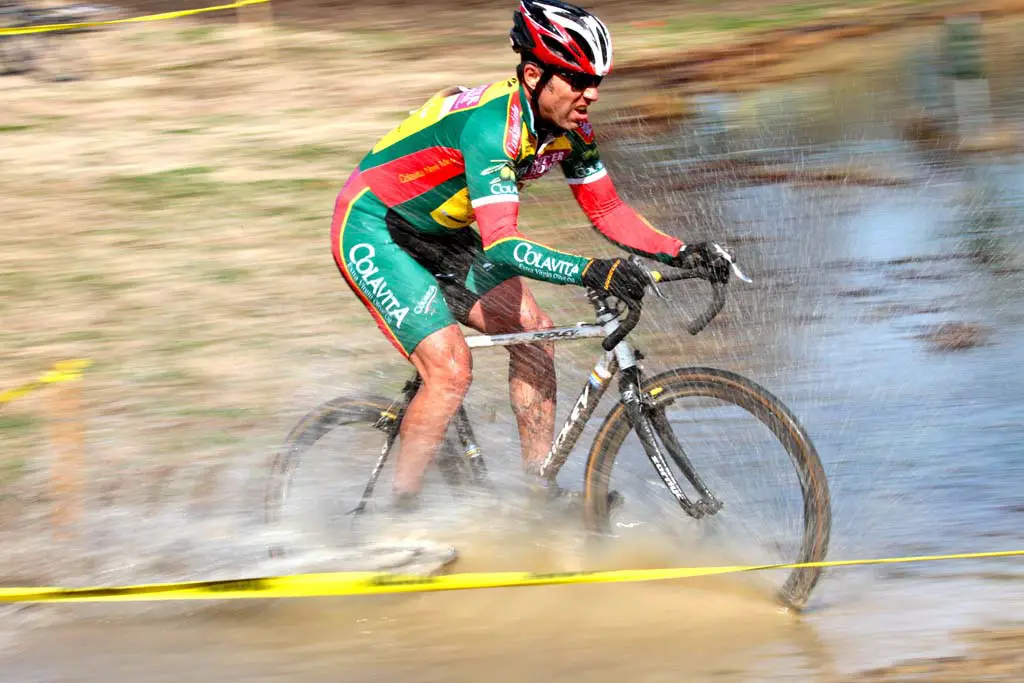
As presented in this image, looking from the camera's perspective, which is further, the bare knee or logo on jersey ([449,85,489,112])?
the bare knee

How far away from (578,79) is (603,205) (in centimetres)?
64

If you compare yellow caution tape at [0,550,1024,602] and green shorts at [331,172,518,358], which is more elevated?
green shorts at [331,172,518,358]

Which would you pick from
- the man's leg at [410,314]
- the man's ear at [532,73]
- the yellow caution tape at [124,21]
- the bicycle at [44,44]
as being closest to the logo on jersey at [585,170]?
the man's ear at [532,73]

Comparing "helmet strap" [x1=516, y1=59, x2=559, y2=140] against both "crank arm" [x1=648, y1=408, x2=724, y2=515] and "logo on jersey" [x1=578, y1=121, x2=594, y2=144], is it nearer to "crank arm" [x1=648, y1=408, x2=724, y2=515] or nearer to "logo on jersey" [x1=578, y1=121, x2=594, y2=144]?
"logo on jersey" [x1=578, y1=121, x2=594, y2=144]

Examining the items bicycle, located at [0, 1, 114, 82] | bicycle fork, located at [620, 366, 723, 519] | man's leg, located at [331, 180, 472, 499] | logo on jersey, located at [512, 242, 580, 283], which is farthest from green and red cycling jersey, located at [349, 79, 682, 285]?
bicycle, located at [0, 1, 114, 82]

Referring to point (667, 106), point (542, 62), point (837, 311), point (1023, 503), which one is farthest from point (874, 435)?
point (667, 106)

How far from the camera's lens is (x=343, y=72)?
1338cm

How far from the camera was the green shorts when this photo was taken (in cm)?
505

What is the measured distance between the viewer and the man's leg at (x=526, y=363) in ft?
17.0

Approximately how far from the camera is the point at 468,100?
485cm

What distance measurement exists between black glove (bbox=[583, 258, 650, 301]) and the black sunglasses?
24.3 inches

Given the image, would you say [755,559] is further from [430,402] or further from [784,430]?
[430,402]

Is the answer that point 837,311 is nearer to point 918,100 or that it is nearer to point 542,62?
point 542,62

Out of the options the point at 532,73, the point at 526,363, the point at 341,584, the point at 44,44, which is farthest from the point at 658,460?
the point at 44,44
